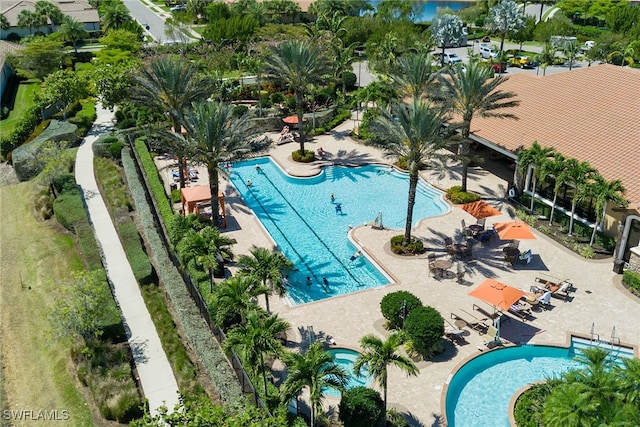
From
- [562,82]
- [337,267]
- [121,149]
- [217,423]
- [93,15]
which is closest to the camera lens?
[217,423]

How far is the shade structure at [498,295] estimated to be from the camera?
938 inches

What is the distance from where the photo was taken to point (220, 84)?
51.6 m

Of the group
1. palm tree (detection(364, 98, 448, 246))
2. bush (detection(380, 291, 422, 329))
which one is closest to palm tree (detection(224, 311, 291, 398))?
bush (detection(380, 291, 422, 329))

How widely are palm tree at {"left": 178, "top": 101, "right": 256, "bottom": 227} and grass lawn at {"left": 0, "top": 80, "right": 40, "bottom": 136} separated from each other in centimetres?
2821

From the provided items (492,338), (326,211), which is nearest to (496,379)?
(492,338)

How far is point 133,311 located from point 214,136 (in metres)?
10.1

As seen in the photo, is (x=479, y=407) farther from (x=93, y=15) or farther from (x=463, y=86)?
(x=93, y=15)

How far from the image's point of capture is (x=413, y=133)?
2889 centimetres

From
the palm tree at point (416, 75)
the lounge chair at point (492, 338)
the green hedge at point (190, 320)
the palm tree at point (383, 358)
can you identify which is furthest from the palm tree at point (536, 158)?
the green hedge at point (190, 320)

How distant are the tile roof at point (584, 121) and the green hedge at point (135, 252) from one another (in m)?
23.8

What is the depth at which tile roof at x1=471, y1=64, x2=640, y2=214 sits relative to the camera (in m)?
32.2

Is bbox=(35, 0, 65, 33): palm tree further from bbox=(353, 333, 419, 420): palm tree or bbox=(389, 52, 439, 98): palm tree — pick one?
bbox=(353, 333, 419, 420): palm tree

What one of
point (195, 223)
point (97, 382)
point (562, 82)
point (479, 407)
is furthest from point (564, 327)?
point (562, 82)

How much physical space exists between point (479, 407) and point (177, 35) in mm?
82389
